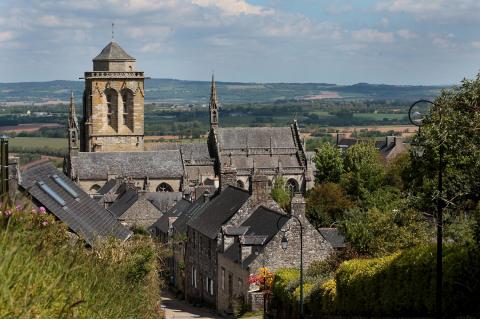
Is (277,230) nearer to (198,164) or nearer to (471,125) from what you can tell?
(471,125)

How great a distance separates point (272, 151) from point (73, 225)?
80.7m

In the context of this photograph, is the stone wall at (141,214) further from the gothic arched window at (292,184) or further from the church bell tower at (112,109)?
the church bell tower at (112,109)

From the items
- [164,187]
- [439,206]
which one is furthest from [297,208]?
[164,187]

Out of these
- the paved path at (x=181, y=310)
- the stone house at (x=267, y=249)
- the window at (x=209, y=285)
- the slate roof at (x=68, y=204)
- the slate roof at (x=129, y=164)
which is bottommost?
the paved path at (x=181, y=310)

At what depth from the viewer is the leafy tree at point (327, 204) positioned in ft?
249

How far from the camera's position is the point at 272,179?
10706 centimetres

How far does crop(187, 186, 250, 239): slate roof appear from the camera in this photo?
169ft

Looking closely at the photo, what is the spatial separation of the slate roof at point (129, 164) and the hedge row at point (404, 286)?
6881 cm

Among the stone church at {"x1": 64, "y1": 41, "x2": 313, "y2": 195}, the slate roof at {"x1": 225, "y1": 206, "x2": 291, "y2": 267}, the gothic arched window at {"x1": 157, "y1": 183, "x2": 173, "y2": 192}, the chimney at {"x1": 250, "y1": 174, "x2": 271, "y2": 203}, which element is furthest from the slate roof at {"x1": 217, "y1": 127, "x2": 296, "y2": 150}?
the slate roof at {"x1": 225, "y1": 206, "x2": 291, "y2": 267}

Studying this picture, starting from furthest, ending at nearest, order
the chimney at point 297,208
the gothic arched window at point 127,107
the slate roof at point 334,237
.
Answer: the gothic arched window at point 127,107, the slate roof at point 334,237, the chimney at point 297,208

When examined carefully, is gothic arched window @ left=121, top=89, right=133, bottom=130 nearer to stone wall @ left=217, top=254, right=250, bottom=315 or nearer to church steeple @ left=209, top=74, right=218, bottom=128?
church steeple @ left=209, top=74, right=218, bottom=128

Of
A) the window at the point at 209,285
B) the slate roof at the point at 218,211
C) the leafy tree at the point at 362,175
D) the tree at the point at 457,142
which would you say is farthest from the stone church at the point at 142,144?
the tree at the point at 457,142

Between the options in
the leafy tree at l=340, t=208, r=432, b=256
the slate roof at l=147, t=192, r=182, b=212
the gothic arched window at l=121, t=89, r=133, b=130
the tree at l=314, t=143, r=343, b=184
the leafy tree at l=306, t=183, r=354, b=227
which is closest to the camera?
the leafy tree at l=340, t=208, r=432, b=256

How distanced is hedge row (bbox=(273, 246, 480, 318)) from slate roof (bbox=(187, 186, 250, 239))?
1747 cm
